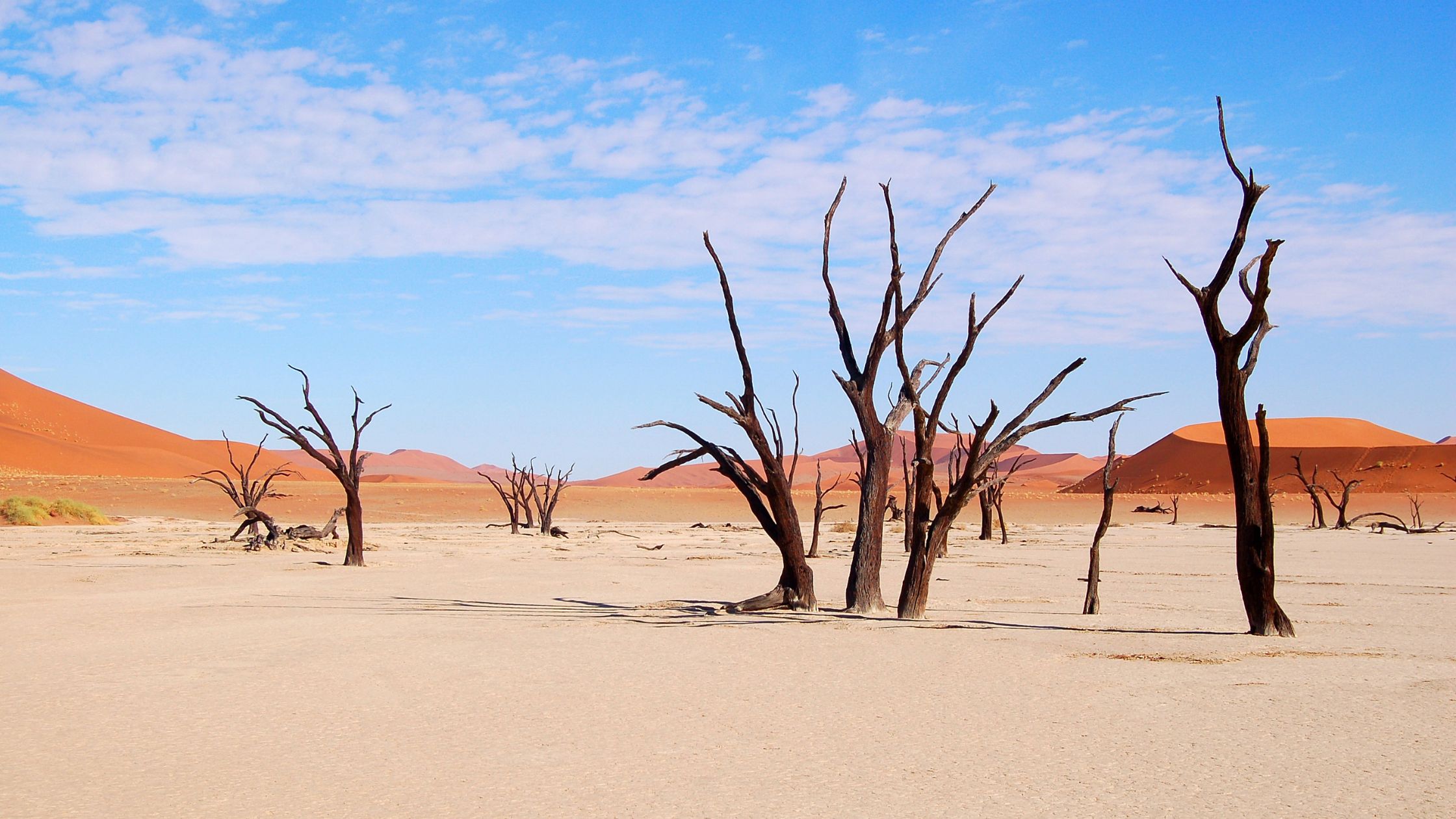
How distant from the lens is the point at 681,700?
22.6ft

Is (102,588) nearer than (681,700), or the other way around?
(681,700)

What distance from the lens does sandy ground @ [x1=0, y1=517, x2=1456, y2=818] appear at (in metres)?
4.78

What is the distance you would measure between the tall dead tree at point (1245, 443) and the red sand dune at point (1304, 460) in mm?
48814

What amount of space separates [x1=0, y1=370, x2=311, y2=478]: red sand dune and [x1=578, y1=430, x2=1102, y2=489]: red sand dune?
36.7 m

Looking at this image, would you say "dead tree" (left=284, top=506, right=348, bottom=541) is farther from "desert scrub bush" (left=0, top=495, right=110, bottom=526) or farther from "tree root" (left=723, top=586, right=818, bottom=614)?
"desert scrub bush" (left=0, top=495, right=110, bottom=526)

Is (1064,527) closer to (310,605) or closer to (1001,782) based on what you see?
(310,605)

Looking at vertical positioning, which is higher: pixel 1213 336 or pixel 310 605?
pixel 1213 336

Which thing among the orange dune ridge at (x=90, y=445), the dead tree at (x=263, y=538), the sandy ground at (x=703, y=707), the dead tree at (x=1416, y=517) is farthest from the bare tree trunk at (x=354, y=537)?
the orange dune ridge at (x=90, y=445)

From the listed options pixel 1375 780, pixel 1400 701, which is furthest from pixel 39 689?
pixel 1400 701

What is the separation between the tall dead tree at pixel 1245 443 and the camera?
9234 mm

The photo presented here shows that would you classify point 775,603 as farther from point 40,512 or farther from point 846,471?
point 846,471

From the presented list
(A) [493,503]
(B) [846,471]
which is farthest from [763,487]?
(B) [846,471]

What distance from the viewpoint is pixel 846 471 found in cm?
14650

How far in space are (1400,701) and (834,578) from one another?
1064 cm
